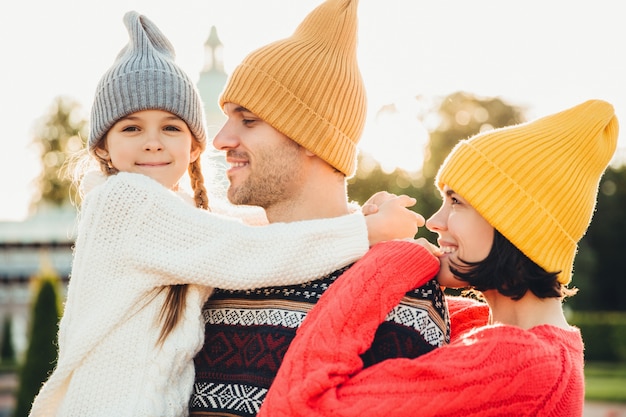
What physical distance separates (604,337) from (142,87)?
24595 millimetres

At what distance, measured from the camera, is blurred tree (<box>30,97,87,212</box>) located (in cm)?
3603

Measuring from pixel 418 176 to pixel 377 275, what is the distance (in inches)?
1096

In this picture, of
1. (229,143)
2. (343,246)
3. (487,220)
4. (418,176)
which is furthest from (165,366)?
(418,176)

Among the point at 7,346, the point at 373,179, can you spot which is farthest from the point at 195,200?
the point at 7,346

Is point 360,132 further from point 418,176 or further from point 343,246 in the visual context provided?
point 418,176

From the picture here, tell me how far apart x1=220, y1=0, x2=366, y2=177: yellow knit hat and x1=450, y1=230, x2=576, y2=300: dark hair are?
92cm

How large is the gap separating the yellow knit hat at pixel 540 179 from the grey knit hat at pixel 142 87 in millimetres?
1173

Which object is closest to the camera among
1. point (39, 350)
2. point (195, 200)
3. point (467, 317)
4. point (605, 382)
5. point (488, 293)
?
point (488, 293)

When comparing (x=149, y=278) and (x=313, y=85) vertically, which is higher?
(x=313, y=85)

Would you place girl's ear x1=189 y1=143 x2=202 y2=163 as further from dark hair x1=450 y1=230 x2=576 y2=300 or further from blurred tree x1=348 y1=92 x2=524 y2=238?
blurred tree x1=348 y1=92 x2=524 y2=238

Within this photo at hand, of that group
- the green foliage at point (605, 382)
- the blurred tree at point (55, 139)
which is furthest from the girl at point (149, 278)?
the blurred tree at point (55, 139)

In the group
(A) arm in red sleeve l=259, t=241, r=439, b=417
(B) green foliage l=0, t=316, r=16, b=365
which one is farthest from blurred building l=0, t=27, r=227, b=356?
(A) arm in red sleeve l=259, t=241, r=439, b=417

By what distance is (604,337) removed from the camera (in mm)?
25297

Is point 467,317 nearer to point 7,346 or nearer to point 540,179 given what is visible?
point 540,179
